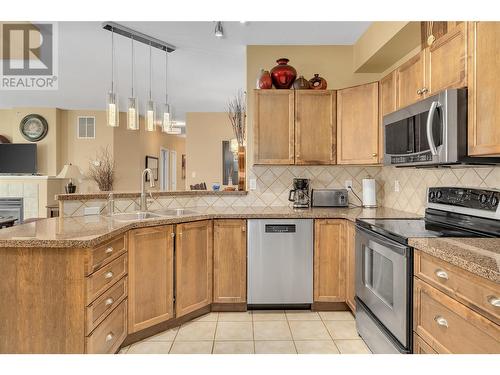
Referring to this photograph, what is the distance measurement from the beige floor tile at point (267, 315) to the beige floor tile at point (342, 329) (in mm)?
392

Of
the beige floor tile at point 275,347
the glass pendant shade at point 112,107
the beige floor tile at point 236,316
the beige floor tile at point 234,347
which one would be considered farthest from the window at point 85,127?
the beige floor tile at point 275,347

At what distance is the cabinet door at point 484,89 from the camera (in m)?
1.53

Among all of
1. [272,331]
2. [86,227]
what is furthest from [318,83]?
[86,227]

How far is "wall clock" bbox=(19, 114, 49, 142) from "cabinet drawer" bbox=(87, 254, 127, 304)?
6528 mm

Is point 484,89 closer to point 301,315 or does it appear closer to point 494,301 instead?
point 494,301

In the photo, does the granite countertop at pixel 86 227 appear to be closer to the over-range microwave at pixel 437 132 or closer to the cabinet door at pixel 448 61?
the over-range microwave at pixel 437 132

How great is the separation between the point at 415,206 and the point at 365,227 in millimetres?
823

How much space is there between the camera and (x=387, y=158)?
2588 mm

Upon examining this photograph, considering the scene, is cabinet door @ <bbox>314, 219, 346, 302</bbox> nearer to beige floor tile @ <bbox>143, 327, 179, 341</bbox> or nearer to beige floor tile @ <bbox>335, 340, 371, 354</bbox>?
beige floor tile @ <bbox>335, 340, 371, 354</bbox>

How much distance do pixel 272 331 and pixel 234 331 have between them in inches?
11.7

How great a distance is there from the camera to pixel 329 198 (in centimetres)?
347
